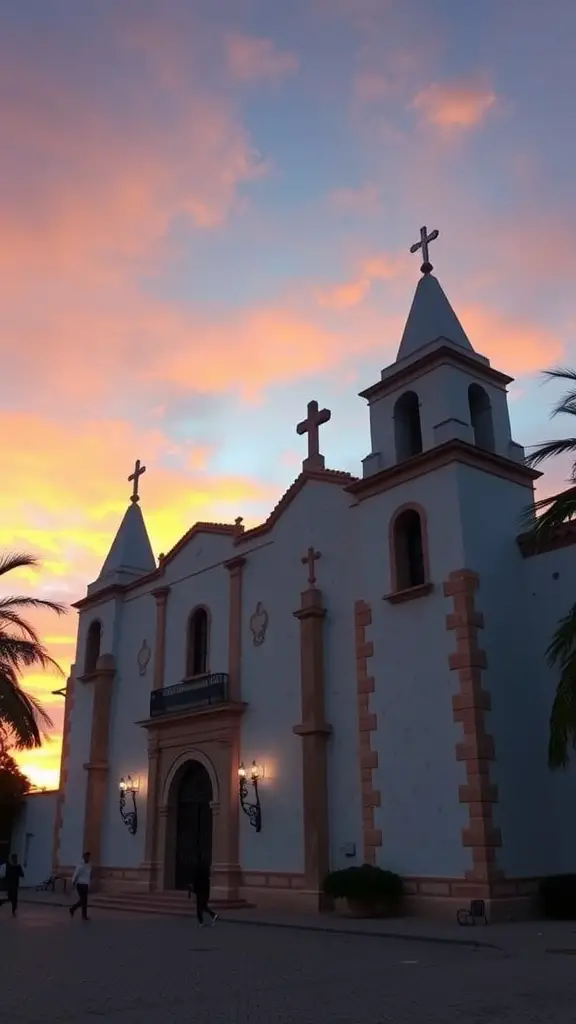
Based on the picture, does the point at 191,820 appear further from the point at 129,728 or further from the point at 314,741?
the point at 314,741

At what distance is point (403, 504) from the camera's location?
1870 cm

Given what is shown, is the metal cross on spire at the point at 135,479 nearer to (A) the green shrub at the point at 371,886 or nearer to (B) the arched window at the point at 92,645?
(B) the arched window at the point at 92,645

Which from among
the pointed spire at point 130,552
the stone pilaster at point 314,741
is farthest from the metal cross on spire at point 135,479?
the stone pilaster at point 314,741

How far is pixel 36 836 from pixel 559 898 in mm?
24282

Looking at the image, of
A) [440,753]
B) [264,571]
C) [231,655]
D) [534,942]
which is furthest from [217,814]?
[534,942]

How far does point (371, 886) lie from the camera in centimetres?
1623

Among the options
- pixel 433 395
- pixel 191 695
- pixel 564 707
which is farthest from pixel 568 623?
pixel 191 695

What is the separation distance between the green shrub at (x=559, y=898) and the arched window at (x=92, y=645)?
17.5 m

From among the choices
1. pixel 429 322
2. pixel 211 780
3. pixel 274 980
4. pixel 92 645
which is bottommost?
pixel 274 980

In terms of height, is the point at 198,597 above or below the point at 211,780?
above

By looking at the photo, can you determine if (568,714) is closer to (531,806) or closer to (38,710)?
(531,806)

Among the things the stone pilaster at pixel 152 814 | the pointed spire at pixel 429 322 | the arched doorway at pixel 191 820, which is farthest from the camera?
the stone pilaster at pixel 152 814

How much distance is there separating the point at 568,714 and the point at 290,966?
5873mm

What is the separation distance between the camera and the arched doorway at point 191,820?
2262 cm
